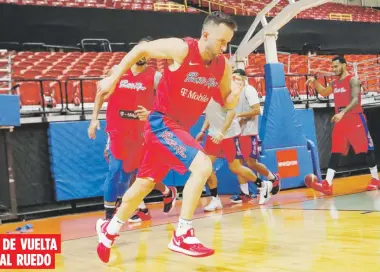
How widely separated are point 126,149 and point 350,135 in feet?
12.5

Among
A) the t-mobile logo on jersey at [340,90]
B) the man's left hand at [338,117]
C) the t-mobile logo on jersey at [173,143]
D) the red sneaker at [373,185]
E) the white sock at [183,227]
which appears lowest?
the red sneaker at [373,185]

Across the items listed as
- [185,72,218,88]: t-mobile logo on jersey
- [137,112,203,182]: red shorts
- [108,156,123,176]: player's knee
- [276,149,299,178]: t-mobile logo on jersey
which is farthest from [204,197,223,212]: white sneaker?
[185,72,218,88]: t-mobile logo on jersey

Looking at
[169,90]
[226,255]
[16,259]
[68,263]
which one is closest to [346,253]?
[226,255]

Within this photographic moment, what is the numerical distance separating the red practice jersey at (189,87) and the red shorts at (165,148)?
81 millimetres

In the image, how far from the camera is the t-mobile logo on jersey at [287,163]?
28.3 ft

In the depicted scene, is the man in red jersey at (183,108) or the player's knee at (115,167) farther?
the player's knee at (115,167)

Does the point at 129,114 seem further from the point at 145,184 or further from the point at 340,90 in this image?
the point at 340,90

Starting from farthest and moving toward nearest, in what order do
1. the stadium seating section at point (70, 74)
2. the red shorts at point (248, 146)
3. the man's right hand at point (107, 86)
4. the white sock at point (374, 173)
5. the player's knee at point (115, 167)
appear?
the stadium seating section at point (70, 74) < the white sock at point (374, 173) < the red shorts at point (248, 146) < the player's knee at point (115, 167) < the man's right hand at point (107, 86)

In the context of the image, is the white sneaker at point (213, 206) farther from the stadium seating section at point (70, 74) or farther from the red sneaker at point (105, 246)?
the stadium seating section at point (70, 74)

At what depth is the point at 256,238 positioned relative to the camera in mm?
4613

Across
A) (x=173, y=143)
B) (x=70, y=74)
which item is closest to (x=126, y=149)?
(x=173, y=143)

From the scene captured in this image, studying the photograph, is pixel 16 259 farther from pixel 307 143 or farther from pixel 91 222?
pixel 307 143

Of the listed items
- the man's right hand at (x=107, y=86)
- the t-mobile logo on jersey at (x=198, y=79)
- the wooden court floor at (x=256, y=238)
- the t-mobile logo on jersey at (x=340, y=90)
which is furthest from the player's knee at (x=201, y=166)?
the t-mobile logo on jersey at (x=340, y=90)

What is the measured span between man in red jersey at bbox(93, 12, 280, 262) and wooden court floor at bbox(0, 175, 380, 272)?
326mm
